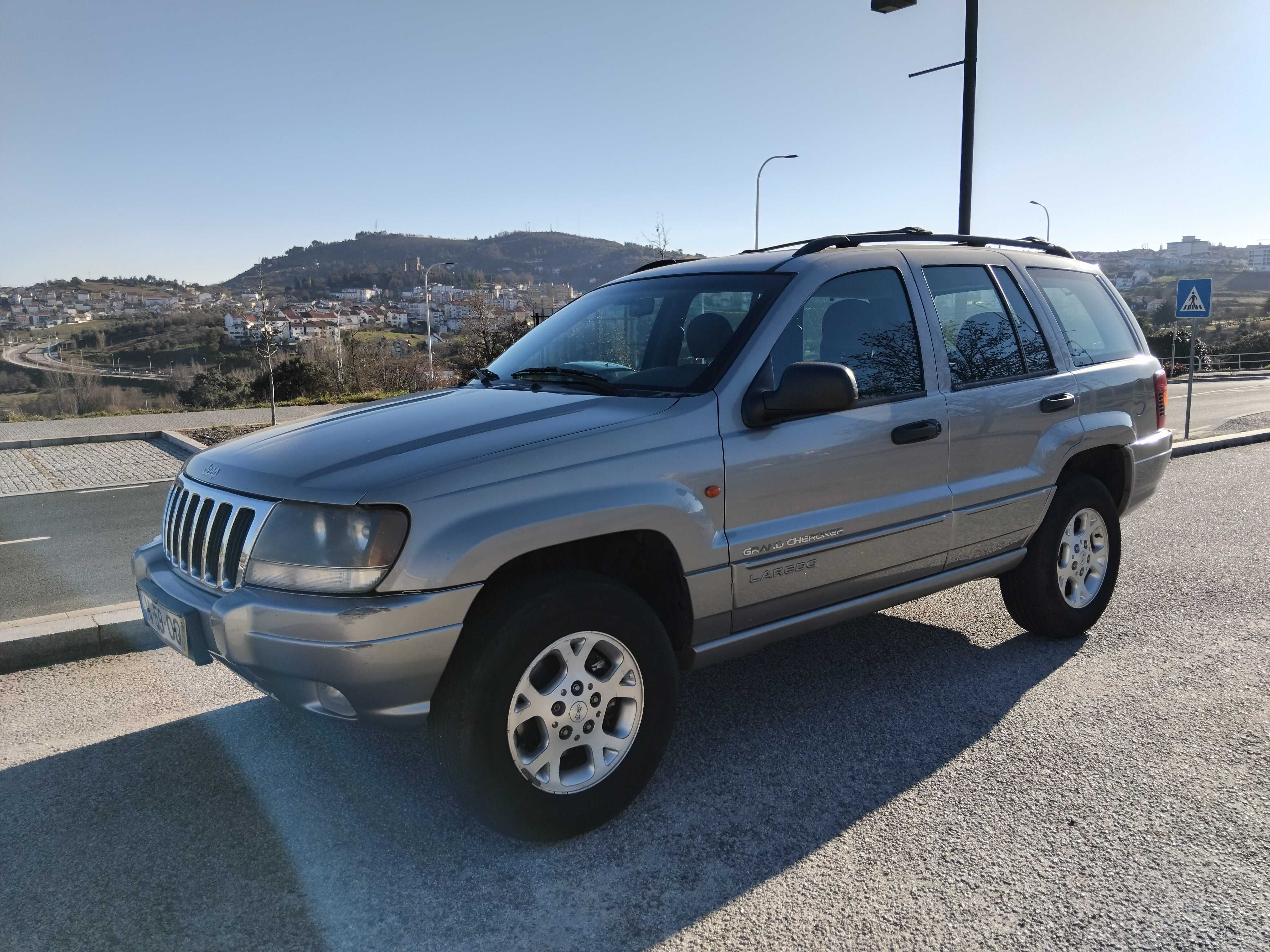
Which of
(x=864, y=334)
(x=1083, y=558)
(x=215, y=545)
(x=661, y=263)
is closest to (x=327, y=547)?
(x=215, y=545)

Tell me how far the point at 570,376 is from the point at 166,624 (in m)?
1.71

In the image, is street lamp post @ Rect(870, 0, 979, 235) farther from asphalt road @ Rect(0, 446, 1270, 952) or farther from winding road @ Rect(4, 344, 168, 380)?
winding road @ Rect(4, 344, 168, 380)

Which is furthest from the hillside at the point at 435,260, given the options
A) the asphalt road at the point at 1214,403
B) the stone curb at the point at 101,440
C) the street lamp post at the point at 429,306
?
the stone curb at the point at 101,440

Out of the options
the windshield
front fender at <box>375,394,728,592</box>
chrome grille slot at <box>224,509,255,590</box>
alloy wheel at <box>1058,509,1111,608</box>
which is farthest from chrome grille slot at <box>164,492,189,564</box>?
alloy wheel at <box>1058,509,1111,608</box>

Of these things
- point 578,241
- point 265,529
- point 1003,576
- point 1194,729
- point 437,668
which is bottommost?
point 1194,729

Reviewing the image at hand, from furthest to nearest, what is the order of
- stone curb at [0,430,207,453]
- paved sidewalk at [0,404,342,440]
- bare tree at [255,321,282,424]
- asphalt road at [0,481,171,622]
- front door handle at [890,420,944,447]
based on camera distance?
bare tree at [255,321,282,424], paved sidewalk at [0,404,342,440], stone curb at [0,430,207,453], asphalt road at [0,481,171,622], front door handle at [890,420,944,447]

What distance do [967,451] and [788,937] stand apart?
229cm

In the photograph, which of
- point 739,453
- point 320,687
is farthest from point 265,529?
point 739,453

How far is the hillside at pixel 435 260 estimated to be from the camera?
81.2 metres

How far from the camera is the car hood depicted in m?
2.70

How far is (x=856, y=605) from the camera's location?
371 centimetres

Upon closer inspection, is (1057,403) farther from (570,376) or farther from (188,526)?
(188,526)

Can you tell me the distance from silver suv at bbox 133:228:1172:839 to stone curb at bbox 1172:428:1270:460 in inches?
364

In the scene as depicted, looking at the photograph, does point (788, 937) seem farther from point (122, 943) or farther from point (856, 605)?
point (122, 943)
